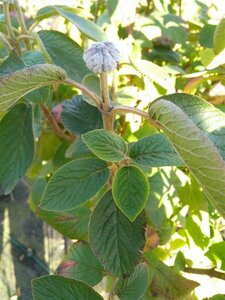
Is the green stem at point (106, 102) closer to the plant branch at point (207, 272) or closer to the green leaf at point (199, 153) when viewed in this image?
the green leaf at point (199, 153)

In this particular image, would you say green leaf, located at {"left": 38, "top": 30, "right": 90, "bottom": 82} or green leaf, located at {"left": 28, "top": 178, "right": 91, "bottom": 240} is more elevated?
green leaf, located at {"left": 38, "top": 30, "right": 90, "bottom": 82}

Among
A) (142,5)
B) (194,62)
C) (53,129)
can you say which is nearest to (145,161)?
(53,129)

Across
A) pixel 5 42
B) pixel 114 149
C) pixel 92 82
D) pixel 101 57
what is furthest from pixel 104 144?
pixel 5 42

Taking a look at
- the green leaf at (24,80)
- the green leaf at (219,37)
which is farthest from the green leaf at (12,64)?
the green leaf at (219,37)

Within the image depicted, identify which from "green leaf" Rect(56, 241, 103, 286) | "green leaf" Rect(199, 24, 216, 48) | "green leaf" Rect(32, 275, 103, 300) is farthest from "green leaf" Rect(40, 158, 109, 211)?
"green leaf" Rect(199, 24, 216, 48)

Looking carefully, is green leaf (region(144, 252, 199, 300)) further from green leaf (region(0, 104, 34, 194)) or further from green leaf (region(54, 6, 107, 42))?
green leaf (region(54, 6, 107, 42))

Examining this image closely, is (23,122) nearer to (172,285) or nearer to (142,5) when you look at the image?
(172,285)

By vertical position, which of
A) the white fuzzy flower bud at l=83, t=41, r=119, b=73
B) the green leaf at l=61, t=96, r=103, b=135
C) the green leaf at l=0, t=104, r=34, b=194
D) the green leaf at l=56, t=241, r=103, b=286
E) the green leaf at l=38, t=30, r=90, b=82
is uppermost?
the white fuzzy flower bud at l=83, t=41, r=119, b=73

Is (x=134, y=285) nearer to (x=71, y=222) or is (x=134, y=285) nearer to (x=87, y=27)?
(x=71, y=222)
